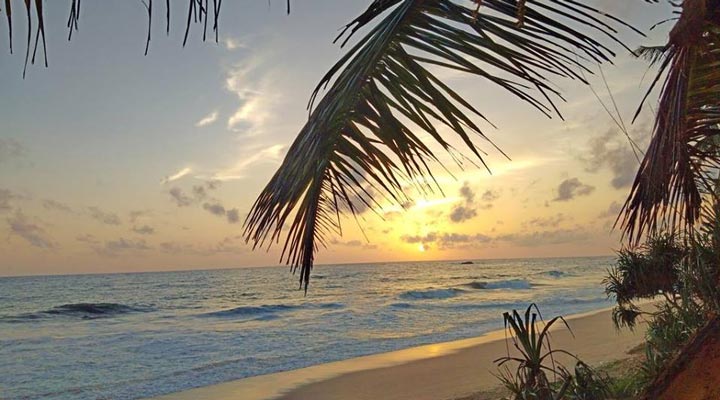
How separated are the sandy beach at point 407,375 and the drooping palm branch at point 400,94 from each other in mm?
8254

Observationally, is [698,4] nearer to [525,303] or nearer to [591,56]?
[591,56]

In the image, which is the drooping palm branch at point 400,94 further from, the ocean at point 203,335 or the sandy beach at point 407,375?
the ocean at point 203,335

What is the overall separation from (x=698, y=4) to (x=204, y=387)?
1113 centimetres

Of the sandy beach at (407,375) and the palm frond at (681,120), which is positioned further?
the sandy beach at (407,375)

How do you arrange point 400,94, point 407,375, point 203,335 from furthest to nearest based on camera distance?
point 203,335 < point 407,375 < point 400,94

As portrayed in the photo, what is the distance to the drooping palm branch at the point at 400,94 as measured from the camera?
1.28 m

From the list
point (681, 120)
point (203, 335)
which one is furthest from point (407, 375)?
point (203, 335)

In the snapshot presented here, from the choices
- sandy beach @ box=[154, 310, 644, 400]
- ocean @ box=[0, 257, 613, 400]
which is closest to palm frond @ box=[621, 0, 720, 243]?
sandy beach @ box=[154, 310, 644, 400]

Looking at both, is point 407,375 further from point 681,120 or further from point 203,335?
point 203,335

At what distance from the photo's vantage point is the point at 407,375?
36.6ft

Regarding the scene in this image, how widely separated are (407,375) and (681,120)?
10.0 m

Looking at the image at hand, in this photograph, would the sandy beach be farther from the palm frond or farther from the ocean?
the palm frond

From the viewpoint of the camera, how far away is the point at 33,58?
2.41 ft

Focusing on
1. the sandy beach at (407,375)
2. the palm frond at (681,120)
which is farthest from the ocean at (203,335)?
the palm frond at (681,120)
